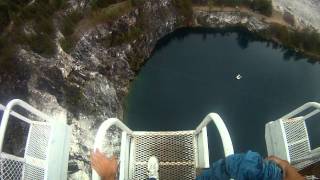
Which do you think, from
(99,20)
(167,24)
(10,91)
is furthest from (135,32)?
(10,91)

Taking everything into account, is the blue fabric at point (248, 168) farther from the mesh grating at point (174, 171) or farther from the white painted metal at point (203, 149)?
the mesh grating at point (174, 171)

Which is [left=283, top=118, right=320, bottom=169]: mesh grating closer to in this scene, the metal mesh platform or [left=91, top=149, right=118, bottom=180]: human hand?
the metal mesh platform

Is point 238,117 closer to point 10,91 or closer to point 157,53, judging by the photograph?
point 157,53

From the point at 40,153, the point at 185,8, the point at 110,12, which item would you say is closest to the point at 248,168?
the point at 40,153

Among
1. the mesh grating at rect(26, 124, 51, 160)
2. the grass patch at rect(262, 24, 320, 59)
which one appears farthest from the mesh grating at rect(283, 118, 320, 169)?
the grass patch at rect(262, 24, 320, 59)

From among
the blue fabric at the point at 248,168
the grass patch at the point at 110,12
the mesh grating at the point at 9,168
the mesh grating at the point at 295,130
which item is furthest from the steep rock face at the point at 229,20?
the blue fabric at the point at 248,168

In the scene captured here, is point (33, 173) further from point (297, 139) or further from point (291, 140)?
point (297, 139)
